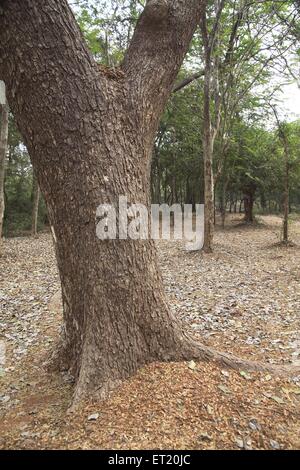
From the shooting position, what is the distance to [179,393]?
2.86m

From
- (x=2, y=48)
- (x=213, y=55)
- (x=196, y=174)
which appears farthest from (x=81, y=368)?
(x=196, y=174)

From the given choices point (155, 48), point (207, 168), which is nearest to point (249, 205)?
point (207, 168)

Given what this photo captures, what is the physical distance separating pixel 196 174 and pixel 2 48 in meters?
24.6

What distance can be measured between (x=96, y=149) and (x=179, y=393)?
2209mm

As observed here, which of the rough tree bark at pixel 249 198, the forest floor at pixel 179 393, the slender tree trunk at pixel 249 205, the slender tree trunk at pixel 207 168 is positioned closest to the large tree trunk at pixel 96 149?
the forest floor at pixel 179 393

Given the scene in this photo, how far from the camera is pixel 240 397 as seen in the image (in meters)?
2.91

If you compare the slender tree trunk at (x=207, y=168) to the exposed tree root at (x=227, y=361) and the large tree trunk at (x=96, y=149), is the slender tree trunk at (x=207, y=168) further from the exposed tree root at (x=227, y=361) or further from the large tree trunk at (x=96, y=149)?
the exposed tree root at (x=227, y=361)

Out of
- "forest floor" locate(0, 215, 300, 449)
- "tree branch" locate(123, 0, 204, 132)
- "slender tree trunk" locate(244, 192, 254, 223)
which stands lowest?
"forest floor" locate(0, 215, 300, 449)

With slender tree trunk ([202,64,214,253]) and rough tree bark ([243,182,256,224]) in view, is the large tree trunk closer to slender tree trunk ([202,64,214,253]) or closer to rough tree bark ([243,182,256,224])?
slender tree trunk ([202,64,214,253])

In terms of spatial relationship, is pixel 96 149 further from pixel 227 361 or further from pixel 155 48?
pixel 227 361

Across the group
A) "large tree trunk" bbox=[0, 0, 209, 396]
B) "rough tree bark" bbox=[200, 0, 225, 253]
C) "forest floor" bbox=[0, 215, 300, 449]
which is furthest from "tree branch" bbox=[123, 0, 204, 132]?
"rough tree bark" bbox=[200, 0, 225, 253]

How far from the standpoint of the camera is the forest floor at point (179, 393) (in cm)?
251

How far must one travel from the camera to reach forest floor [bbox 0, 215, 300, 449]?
2512 millimetres

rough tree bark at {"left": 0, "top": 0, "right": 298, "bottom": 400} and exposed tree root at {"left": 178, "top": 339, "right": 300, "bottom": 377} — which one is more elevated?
rough tree bark at {"left": 0, "top": 0, "right": 298, "bottom": 400}
